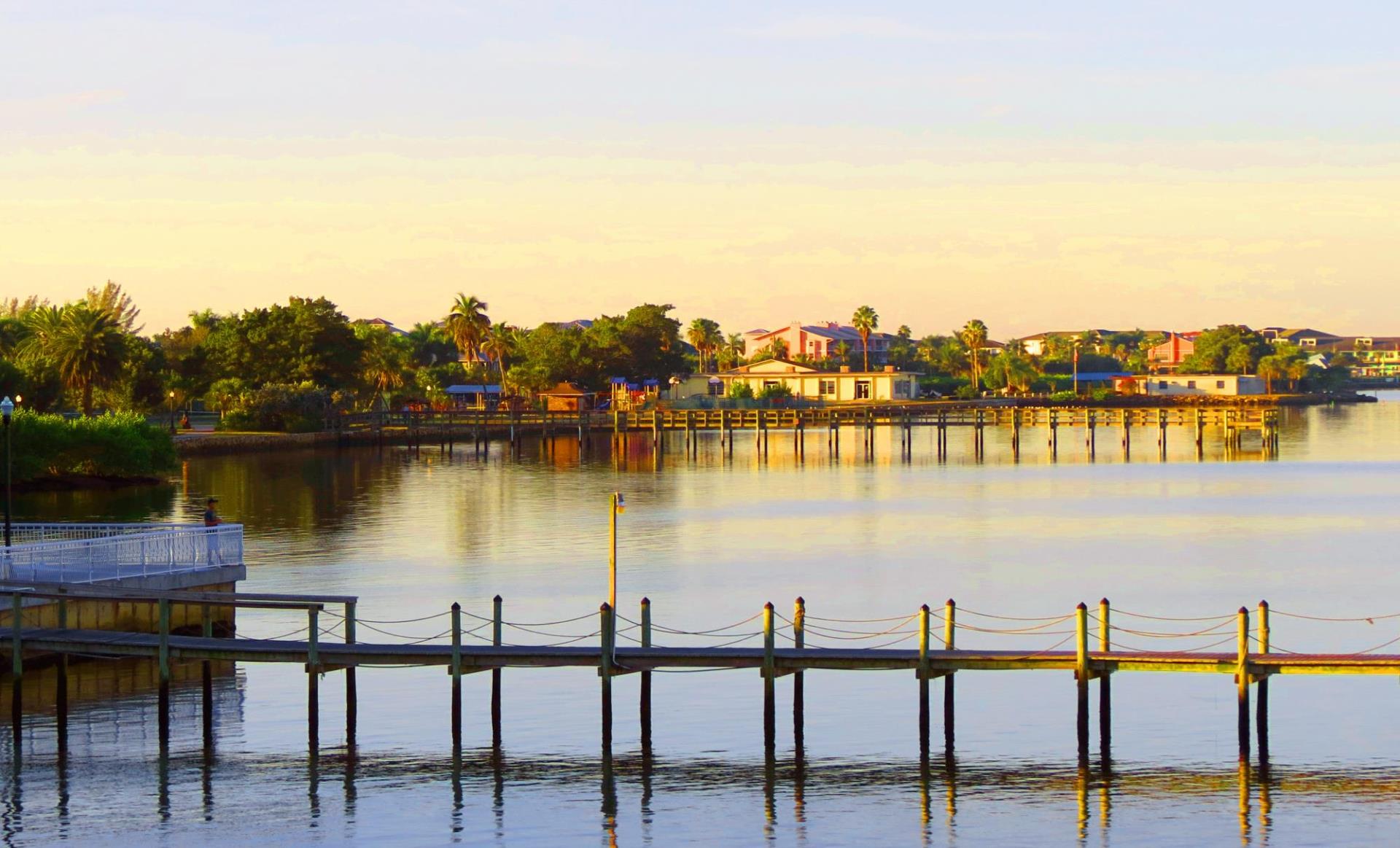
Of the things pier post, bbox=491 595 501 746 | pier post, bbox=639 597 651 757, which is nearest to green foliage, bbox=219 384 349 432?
pier post, bbox=491 595 501 746

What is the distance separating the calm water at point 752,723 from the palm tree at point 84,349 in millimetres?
46765

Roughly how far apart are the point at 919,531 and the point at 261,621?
33.2 meters

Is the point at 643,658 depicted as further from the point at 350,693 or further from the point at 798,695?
the point at 350,693

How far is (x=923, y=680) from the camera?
1164 inches

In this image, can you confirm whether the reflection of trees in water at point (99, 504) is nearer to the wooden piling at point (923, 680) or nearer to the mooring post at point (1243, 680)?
the wooden piling at point (923, 680)

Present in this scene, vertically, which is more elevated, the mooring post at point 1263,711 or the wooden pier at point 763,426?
the wooden pier at point 763,426

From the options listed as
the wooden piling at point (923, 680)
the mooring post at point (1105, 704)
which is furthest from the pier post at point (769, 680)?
the mooring post at point (1105, 704)

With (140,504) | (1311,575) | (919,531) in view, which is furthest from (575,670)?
(140,504)

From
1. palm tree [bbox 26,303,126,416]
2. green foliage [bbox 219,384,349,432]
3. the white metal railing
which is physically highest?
palm tree [bbox 26,303,126,416]

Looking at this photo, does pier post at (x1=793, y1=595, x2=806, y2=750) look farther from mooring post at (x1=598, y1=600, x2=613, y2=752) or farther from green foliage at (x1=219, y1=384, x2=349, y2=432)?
green foliage at (x1=219, y1=384, x2=349, y2=432)

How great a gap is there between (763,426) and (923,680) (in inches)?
4907

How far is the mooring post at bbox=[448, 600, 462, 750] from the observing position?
97.6 feet

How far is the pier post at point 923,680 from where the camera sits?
29.0 metres

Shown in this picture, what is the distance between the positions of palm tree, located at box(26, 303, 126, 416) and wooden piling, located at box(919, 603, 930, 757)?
9545cm
